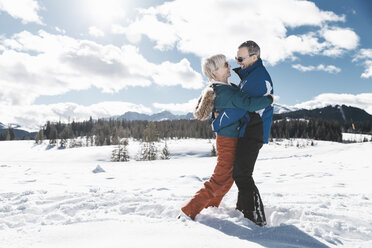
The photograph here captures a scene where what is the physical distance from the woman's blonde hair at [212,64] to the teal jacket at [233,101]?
162 mm

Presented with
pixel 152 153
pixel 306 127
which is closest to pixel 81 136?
pixel 152 153

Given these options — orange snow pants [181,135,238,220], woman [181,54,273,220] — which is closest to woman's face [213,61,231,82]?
woman [181,54,273,220]

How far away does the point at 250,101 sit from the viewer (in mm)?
2525

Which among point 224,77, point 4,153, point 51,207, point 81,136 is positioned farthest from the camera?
point 81,136

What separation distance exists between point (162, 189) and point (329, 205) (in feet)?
9.30

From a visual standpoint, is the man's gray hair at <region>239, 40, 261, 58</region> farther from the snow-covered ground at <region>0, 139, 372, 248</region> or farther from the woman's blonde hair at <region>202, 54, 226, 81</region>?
the snow-covered ground at <region>0, 139, 372, 248</region>

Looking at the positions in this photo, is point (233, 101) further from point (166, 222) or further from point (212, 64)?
point (166, 222)

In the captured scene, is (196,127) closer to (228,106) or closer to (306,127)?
(306,127)

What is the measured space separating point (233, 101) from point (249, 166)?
2.34 feet

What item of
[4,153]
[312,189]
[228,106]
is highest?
[228,106]

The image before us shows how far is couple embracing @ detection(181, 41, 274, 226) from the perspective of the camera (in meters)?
2.65

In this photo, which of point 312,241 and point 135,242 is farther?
point 312,241

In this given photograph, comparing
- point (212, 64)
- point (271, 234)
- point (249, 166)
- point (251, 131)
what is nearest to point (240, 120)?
point (251, 131)

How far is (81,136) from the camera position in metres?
129
